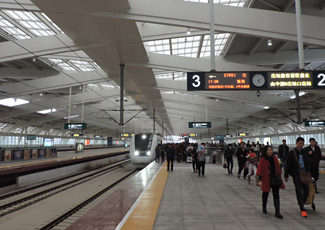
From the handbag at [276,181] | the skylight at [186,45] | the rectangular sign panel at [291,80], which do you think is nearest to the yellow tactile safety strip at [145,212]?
the handbag at [276,181]

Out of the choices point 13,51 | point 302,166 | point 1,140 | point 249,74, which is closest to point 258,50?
point 249,74

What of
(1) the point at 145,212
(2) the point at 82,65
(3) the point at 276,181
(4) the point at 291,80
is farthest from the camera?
(2) the point at 82,65

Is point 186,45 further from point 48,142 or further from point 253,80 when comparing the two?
point 48,142

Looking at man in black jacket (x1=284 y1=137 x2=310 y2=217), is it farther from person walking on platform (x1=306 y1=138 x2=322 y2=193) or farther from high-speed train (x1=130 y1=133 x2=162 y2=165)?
high-speed train (x1=130 y1=133 x2=162 y2=165)

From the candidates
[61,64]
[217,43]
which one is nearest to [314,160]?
[217,43]

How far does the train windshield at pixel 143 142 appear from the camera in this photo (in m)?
20.4

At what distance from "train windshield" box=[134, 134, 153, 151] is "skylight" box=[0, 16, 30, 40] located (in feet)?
35.5

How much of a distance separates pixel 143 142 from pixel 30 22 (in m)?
11.5

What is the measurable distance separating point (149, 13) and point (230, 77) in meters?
3.93

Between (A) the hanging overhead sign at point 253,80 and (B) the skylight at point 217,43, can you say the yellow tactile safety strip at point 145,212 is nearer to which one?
(A) the hanging overhead sign at point 253,80

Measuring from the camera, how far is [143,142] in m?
20.6

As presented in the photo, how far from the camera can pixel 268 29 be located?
32.0ft

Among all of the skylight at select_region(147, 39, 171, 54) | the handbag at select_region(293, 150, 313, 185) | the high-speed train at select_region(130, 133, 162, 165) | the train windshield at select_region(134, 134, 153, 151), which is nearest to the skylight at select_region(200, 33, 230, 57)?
the skylight at select_region(147, 39, 171, 54)

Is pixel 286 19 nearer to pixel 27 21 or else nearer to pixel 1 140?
pixel 27 21
